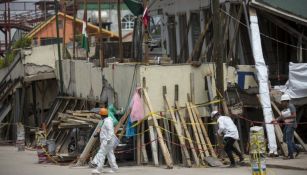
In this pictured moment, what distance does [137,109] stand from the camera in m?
19.9

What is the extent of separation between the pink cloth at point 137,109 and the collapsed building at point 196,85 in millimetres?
140

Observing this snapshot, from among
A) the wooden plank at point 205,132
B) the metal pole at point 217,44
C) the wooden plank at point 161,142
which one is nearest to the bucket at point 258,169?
the wooden plank at point 161,142

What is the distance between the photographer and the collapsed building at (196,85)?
19.9 metres

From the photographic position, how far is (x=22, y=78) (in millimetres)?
35250

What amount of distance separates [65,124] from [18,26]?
3723 cm

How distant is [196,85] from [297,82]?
337 centimetres

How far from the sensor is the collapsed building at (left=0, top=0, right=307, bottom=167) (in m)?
19.9

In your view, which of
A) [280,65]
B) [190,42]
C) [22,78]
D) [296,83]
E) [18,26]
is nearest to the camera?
[296,83]

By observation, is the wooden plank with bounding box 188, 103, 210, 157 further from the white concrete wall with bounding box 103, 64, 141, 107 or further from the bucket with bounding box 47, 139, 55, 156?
the bucket with bounding box 47, 139, 55, 156

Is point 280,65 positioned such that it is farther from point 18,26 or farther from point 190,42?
point 18,26

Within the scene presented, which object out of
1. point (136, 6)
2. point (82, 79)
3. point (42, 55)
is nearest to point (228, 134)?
point (82, 79)

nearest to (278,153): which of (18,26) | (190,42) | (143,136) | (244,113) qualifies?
(244,113)

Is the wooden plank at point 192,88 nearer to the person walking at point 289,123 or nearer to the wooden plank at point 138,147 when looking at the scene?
the wooden plank at point 138,147

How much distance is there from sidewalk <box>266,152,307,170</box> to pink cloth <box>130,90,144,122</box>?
3.87 m
